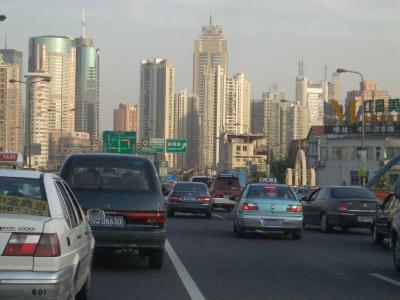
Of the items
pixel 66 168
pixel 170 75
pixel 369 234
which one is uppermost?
pixel 170 75

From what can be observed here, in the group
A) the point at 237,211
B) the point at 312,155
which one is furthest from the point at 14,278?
the point at 312,155

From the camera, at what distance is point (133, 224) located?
13.3 meters

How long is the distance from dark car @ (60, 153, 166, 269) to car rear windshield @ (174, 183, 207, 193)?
19.1 meters

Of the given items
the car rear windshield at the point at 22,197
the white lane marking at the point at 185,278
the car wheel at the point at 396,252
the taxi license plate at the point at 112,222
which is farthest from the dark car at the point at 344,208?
the car rear windshield at the point at 22,197

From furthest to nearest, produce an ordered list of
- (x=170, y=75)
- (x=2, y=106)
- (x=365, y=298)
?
(x=170, y=75) → (x=2, y=106) → (x=365, y=298)

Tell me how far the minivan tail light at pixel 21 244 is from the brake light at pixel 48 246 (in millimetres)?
45

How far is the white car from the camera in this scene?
742 cm

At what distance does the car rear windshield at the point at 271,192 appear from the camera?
73.0ft

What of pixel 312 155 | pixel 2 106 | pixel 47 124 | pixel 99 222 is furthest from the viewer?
pixel 312 155

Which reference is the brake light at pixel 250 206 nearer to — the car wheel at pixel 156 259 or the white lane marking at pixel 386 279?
the white lane marking at pixel 386 279

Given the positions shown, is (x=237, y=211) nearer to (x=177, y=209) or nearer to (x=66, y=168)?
(x=66, y=168)

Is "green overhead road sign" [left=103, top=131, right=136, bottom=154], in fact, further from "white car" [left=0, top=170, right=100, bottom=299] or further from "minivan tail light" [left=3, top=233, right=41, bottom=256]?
"minivan tail light" [left=3, top=233, right=41, bottom=256]

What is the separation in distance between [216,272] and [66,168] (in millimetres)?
3076

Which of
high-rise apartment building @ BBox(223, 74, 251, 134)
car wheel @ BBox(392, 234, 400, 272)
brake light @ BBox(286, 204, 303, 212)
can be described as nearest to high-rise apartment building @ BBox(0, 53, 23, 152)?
brake light @ BBox(286, 204, 303, 212)
